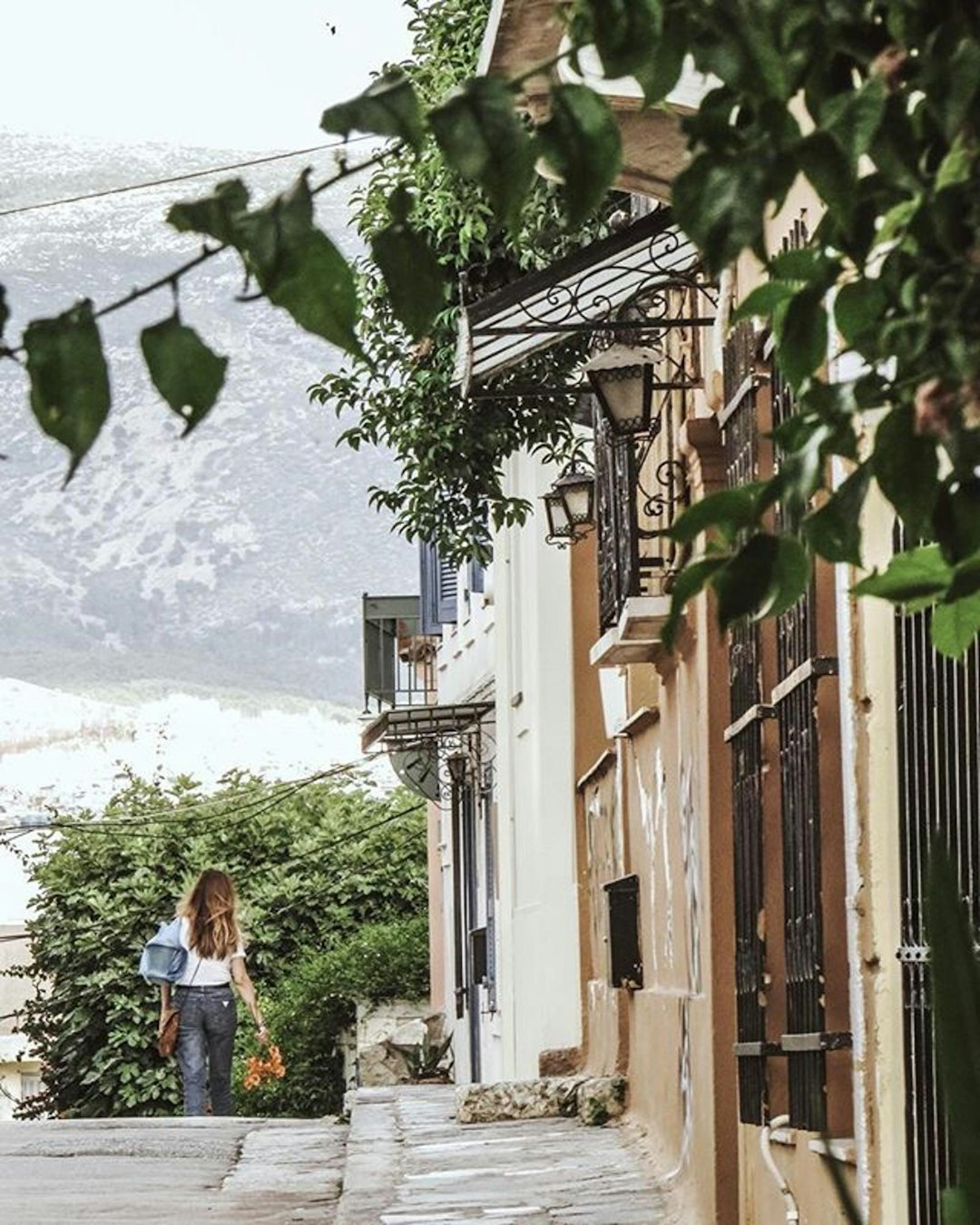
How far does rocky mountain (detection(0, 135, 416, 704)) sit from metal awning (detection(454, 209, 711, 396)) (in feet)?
442

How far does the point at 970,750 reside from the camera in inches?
212

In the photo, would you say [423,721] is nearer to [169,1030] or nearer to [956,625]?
[169,1030]

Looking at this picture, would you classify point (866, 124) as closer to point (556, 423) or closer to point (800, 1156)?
point (800, 1156)

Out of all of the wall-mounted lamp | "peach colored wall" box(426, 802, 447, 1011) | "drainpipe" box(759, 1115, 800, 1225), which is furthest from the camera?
"peach colored wall" box(426, 802, 447, 1011)

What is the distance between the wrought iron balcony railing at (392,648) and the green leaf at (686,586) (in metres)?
31.3

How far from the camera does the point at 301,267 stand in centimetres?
184

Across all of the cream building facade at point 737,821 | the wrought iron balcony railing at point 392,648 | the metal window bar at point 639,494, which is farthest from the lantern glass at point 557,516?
the wrought iron balcony railing at point 392,648

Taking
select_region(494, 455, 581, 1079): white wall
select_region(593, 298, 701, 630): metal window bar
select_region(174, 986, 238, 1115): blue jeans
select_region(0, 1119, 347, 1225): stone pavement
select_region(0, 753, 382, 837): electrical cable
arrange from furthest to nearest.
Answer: select_region(0, 753, 382, 837): electrical cable < select_region(174, 986, 238, 1115): blue jeans < select_region(494, 455, 581, 1079): white wall < select_region(0, 1119, 347, 1225): stone pavement < select_region(593, 298, 701, 630): metal window bar

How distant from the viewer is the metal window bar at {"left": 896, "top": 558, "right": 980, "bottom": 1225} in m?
5.38

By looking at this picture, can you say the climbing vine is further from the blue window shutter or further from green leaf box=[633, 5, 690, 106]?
the blue window shutter

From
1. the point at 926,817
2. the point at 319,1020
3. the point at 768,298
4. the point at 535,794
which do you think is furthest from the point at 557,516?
the point at 768,298

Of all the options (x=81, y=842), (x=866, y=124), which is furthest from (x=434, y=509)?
(x=81, y=842)

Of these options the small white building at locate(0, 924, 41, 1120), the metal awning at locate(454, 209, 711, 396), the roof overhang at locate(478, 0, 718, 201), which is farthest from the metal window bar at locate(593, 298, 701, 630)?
the small white building at locate(0, 924, 41, 1120)

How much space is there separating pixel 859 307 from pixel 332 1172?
11989mm
